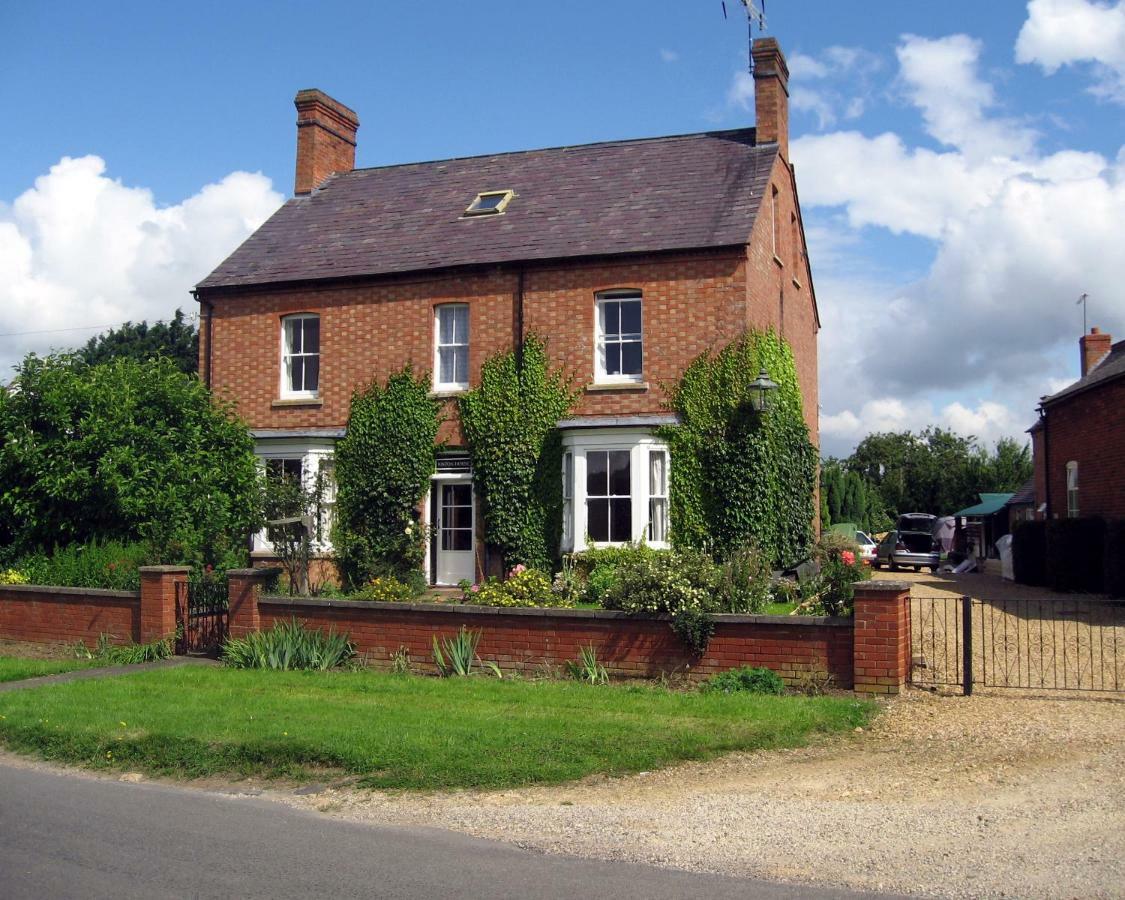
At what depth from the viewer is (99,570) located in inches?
629

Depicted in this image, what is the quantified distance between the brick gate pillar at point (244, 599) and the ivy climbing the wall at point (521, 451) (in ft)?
22.6

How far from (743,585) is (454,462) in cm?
985

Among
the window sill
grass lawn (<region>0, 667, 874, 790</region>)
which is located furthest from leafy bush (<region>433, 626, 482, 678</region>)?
the window sill

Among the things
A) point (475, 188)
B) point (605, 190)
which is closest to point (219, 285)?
point (475, 188)

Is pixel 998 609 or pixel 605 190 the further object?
pixel 605 190

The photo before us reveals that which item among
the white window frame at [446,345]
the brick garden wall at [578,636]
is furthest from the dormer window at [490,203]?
the brick garden wall at [578,636]

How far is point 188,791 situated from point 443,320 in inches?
566

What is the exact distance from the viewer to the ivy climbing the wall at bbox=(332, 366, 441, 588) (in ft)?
67.3

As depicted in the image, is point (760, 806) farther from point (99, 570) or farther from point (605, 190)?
point (605, 190)

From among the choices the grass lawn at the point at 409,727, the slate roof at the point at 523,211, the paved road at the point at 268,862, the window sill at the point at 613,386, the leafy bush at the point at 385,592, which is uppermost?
the slate roof at the point at 523,211

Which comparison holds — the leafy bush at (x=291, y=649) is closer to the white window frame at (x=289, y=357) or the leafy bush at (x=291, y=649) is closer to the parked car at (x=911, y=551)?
the white window frame at (x=289, y=357)

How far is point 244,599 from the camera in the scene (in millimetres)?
13812

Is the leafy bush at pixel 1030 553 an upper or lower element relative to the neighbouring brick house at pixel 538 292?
lower

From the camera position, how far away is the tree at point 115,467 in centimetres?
1667
